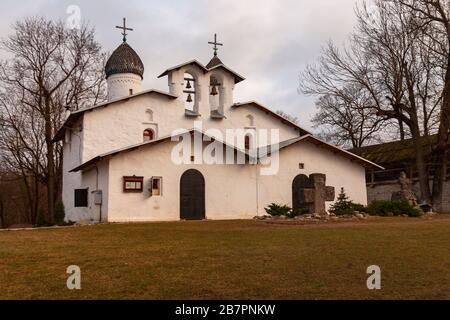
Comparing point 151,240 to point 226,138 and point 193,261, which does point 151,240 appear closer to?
point 193,261

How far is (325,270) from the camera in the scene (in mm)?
8086

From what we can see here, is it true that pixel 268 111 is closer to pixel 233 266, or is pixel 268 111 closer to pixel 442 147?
pixel 442 147

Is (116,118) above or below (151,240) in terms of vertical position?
above

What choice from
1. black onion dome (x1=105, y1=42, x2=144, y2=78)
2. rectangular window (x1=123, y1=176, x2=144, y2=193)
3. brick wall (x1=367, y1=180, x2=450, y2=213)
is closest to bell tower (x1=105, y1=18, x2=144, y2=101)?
black onion dome (x1=105, y1=42, x2=144, y2=78)

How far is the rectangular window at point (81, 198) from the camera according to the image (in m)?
26.5

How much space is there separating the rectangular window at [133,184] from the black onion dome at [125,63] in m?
11.4

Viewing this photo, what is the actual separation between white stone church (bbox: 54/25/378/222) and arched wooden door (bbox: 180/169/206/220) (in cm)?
5

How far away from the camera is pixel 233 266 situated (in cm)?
862

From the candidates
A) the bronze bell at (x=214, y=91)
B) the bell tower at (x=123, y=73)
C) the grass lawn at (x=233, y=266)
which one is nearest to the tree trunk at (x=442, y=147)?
the bronze bell at (x=214, y=91)

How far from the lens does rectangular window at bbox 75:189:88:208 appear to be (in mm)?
26531

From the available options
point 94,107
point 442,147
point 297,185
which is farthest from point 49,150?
point 442,147

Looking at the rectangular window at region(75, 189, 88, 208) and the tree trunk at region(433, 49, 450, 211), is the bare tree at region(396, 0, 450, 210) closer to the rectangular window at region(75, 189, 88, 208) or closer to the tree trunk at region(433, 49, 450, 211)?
the tree trunk at region(433, 49, 450, 211)

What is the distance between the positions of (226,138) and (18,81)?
49.0ft
